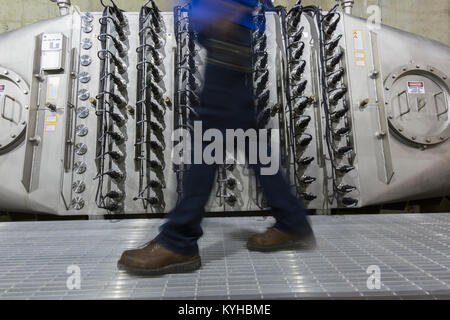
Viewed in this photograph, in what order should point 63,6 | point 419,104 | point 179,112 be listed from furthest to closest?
point 63,6 < point 419,104 < point 179,112

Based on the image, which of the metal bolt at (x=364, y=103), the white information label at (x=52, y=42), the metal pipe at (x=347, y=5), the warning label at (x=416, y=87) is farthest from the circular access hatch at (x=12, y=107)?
the warning label at (x=416, y=87)

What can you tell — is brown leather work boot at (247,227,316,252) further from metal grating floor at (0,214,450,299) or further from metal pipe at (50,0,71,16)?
metal pipe at (50,0,71,16)

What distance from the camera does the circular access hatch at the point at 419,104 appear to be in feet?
7.14

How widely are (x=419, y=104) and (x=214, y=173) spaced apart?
1.91 metres

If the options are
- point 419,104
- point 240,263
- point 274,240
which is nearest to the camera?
point 240,263

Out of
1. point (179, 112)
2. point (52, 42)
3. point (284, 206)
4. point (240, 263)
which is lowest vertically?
point (240, 263)

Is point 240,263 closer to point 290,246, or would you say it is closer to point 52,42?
point 290,246

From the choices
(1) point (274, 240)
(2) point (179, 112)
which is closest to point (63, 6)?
(2) point (179, 112)

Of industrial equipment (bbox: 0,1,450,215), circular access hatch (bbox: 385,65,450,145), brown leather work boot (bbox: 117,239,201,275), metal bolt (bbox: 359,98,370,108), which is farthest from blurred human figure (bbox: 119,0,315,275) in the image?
circular access hatch (bbox: 385,65,450,145)

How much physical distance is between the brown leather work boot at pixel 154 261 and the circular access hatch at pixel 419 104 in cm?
184

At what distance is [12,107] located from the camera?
2113 mm
